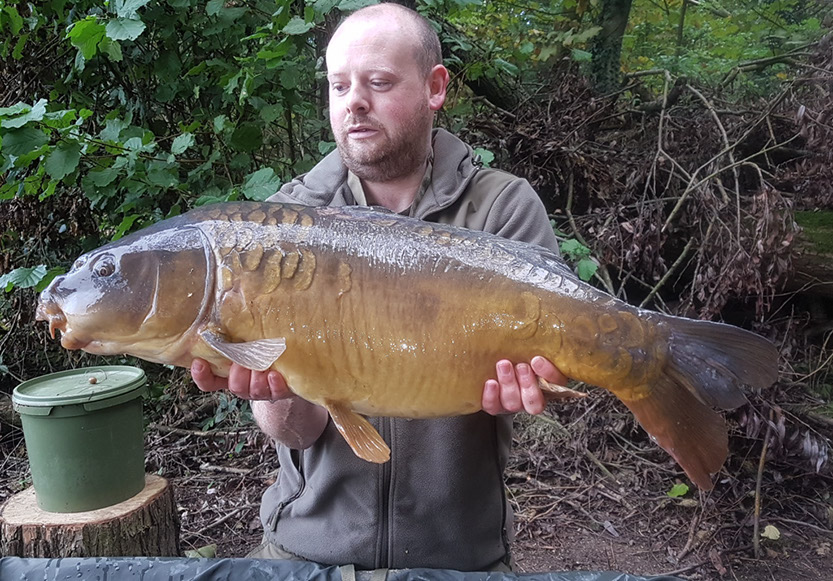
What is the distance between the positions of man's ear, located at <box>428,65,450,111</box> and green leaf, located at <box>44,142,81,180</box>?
1.38 meters

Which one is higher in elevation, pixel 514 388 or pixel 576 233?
pixel 514 388

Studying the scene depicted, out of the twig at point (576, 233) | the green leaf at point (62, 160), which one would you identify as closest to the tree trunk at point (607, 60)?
the twig at point (576, 233)

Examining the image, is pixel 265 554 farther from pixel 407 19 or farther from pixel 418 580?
pixel 407 19

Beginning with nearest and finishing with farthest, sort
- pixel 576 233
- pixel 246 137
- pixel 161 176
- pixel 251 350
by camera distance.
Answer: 1. pixel 251 350
2. pixel 161 176
3. pixel 246 137
4. pixel 576 233

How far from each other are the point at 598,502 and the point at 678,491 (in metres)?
0.36

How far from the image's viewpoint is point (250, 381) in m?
1.27

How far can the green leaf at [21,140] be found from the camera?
2.24m

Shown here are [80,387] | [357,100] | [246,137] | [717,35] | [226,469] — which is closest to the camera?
[357,100]

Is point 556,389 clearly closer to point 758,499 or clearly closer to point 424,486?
point 424,486

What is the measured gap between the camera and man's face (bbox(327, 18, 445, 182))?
1.58 metres

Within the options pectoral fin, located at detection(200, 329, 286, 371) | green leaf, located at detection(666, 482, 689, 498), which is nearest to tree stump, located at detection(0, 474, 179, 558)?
pectoral fin, located at detection(200, 329, 286, 371)

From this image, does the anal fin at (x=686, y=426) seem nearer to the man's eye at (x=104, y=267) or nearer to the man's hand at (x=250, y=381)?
the man's hand at (x=250, y=381)

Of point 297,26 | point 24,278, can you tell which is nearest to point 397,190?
point 297,26

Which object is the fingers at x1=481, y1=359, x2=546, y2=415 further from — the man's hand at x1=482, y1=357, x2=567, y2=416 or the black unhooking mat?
the black unhooking mat
